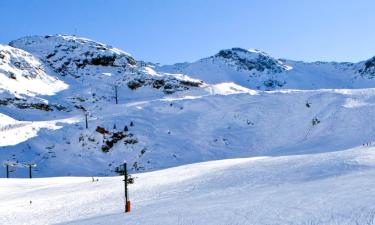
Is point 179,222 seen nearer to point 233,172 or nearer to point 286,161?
point 233,172

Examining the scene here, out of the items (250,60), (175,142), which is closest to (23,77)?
(175,142)

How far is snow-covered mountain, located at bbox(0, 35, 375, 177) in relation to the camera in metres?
53.0

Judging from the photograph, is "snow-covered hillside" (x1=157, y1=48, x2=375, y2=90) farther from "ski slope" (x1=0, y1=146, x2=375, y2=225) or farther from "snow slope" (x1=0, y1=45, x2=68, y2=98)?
"ski slope" (x1=0, y1=146, x2=375, y2=225)

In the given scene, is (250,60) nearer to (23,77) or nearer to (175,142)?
(23,77)

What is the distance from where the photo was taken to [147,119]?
6262cm

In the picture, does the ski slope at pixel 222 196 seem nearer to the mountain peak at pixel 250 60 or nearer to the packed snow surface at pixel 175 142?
the packed snow surface at pixel 175 142

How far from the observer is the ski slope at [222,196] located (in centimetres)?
1475

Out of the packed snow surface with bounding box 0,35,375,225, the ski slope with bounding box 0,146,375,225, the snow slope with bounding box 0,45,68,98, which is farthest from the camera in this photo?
the snow slope with bounding box 0,45,68,98

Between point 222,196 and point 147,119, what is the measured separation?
41.4m

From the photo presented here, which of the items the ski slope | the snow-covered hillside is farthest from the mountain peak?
the ski slope

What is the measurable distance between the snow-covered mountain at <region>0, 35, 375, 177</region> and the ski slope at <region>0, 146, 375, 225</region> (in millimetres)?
14964

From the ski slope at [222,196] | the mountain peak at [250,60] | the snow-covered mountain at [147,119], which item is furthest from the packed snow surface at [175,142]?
the mountain peak at [250,60]

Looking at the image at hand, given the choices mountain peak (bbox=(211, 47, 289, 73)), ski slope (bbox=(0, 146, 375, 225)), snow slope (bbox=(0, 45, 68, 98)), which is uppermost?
mountain peak (bbox=(211, 47, 289, 73))

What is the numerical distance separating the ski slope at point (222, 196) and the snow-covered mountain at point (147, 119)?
15.0 metres
